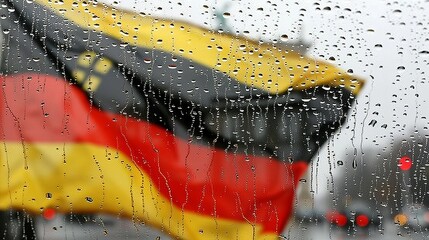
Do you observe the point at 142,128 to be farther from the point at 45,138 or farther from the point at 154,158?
the point at 45,138

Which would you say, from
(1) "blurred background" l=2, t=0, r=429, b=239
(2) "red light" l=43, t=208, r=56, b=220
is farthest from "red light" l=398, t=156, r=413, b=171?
(2) "red light" l=43, t=208, r=56, b=220

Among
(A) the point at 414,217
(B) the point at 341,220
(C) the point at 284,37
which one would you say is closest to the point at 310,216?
(B) the point at 341,220

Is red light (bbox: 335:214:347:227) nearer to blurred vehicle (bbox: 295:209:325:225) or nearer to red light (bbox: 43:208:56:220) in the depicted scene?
blurred vehicle (bbox: 295:209:325:225)

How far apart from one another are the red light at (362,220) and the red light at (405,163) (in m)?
0.21

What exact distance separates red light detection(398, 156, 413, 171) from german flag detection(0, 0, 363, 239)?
25 cm

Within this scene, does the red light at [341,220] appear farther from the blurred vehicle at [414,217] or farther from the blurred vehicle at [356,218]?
the blurred vehicle at [414,217]

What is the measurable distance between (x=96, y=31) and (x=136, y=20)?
0.19 meters

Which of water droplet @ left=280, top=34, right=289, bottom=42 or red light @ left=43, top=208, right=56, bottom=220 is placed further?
red light @ left=43, top=208, right=56, bottom=220

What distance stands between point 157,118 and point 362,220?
788 mm

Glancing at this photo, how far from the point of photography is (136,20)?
7.30ft

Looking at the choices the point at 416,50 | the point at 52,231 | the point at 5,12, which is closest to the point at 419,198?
the point at 416,50

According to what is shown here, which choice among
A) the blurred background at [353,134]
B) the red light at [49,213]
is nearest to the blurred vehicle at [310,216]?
the blurred background at [353,134]

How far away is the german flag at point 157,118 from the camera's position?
7.35 ft

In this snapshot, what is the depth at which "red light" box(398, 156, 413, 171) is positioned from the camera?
220 cm
